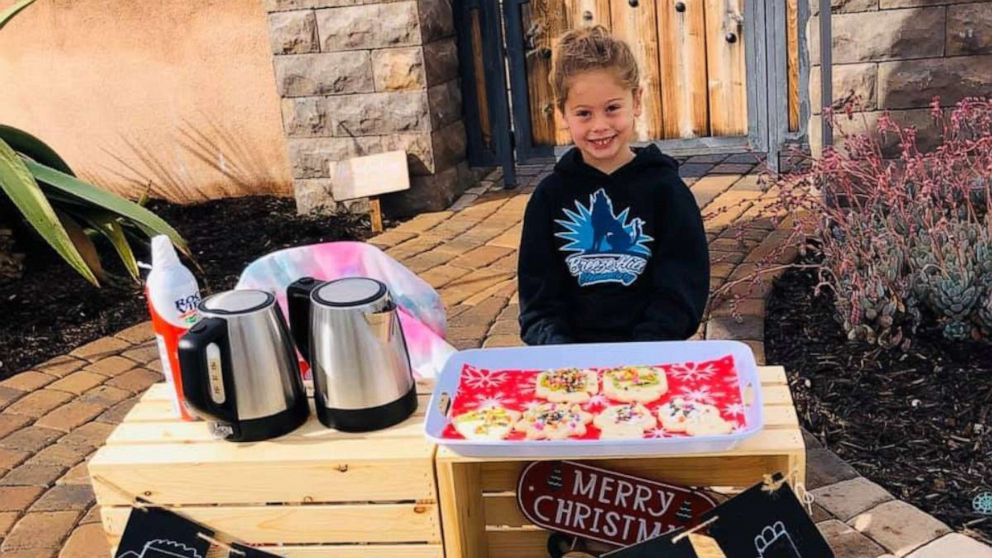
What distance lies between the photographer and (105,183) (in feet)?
20.7

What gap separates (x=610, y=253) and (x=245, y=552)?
1052mm

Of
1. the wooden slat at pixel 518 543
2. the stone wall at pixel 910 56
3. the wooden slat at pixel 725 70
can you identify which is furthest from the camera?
the wooden slat at pixel 725 70

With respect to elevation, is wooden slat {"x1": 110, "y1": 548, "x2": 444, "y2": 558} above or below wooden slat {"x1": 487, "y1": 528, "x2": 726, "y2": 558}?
above

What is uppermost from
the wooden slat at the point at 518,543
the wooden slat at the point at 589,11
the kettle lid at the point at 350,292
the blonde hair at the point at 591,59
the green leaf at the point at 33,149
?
the wooden slat at the point at 589,11

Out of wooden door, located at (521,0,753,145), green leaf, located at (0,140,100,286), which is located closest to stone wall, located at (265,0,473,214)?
wooden door, located at (521,0,753,145)

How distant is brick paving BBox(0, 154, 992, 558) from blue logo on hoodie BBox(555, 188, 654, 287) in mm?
767

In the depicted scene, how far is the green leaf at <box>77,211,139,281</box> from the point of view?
178 inches

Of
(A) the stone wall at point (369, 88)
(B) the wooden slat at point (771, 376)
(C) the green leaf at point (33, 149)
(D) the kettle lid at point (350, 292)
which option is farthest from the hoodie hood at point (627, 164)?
(C) the green leaf at point (33, 149)

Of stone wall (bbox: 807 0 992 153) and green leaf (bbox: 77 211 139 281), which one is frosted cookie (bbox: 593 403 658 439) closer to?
stone wall (bbox: 807 0 992 153)

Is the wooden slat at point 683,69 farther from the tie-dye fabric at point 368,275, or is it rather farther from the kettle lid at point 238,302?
the kettle lid at point 238,302

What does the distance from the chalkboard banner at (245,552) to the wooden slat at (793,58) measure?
152 inches

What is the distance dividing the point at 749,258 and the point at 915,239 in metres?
0.92

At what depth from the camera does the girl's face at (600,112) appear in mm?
2373

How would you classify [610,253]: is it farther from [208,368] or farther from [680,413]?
[208,368]
